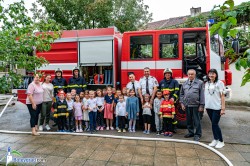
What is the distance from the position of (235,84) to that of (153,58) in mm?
6281

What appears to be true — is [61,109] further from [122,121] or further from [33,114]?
[122,121]

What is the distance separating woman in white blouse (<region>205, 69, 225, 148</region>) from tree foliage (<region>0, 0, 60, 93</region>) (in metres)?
3.74

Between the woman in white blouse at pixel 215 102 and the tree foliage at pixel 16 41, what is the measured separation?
3.74 metres

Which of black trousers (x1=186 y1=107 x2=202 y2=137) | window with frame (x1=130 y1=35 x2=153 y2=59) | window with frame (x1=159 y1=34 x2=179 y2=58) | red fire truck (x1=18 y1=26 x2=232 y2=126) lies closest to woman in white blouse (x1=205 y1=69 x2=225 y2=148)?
black trousers (x1=186 y1=107 x2=202 y2=137)

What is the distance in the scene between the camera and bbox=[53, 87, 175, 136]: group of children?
5.45 m

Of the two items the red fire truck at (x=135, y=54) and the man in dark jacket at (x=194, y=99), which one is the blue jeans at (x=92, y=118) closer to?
the red fire truck at (x=135, y=54)

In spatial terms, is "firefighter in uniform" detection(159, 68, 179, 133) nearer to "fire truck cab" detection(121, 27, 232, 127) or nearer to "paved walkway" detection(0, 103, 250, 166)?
"fire truck cab" detection(121, 27, 232, 127)

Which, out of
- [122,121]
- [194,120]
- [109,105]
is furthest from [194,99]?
[109,105]

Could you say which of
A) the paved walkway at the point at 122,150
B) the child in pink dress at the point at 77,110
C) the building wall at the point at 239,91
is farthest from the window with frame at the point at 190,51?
the building wall at the point at 239,91

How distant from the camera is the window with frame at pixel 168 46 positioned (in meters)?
5.71

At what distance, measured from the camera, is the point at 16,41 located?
3783mm

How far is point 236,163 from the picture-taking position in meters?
3.76

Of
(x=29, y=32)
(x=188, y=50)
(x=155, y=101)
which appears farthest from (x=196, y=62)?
(x=29, y=32)

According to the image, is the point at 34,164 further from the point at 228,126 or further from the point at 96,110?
the point at 228,126
